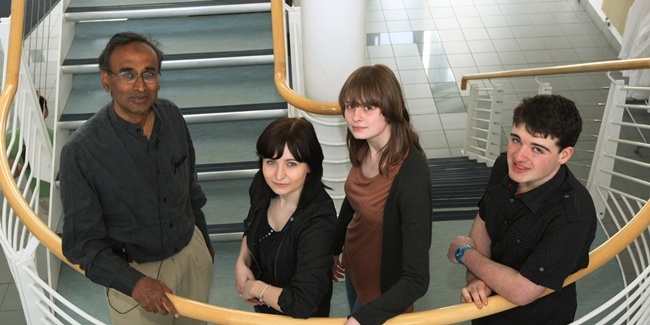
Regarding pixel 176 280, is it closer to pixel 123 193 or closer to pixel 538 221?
pixel 123 193

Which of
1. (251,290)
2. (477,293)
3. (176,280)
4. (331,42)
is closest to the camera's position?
(477,293)

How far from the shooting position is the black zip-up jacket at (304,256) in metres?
2.37

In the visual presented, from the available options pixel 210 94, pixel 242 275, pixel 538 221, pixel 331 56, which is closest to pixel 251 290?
pixel 242 275

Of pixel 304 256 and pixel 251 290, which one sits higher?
pixel 304 256

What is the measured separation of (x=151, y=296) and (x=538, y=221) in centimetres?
128

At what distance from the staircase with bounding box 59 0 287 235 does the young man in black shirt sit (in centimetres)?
225

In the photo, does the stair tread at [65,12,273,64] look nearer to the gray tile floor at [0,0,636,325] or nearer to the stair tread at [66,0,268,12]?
the stair tread at [66,0,268,12]

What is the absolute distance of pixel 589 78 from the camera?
927 cm

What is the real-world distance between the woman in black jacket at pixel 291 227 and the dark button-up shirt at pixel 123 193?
1.30ft

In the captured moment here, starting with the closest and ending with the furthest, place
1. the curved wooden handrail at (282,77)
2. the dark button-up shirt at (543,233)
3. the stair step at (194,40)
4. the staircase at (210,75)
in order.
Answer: the dark button-up shirt at (543,233), the curved wooden handrail at (282,77), the staircase at (210,75), the stair step at (194,40)

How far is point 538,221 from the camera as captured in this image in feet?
7.55

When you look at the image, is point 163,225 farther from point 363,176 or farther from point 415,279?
point 415,279

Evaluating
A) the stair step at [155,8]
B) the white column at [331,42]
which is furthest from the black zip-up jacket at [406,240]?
the stair step at [155,8]

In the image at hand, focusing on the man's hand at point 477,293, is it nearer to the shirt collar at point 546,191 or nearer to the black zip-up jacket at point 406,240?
the black zip-up jacket at point 406,240
